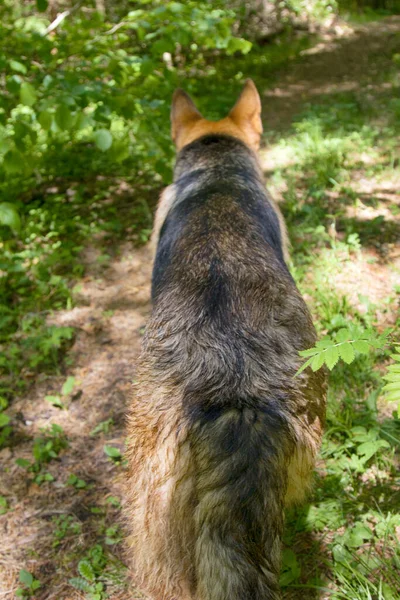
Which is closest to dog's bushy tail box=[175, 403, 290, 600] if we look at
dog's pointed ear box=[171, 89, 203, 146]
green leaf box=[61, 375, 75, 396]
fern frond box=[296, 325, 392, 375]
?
fern frond box=[296, 325, 392, 375]

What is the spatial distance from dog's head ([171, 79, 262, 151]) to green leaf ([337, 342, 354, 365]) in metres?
2.60

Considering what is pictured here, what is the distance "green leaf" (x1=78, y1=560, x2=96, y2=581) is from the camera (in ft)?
7.89

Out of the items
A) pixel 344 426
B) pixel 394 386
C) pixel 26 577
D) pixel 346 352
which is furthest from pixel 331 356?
pixel 26 577

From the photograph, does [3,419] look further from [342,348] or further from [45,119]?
[342,348]

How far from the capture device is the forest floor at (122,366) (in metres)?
2.47

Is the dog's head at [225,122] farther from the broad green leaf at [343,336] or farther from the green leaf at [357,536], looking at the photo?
the green leaf at [357,536]

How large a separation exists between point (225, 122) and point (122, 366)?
2220mm

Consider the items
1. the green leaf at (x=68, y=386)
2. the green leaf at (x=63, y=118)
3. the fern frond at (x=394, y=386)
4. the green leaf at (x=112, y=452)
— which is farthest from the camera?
the green leaf at (x=68, y=386)

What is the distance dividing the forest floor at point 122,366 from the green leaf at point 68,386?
0.03 feet

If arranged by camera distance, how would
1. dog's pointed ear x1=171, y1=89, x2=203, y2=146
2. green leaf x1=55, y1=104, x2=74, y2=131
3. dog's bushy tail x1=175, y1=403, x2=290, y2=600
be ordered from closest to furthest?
dog's bushy tail x1=175, y1=403, x2=290, y2=600 < green leaf x1=55, y1=104, x2=74, y2=131 < dog's pointed ear x1=171, y1=89, x2=203, y2=146

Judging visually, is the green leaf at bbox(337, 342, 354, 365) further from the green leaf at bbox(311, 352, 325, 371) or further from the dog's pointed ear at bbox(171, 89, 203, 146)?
the dog's pointed ear at bbox(171, 89, 203, 146)

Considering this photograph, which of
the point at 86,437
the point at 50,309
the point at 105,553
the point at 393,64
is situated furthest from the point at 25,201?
the point at 393,64

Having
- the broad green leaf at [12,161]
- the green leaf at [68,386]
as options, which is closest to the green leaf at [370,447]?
the green leaf at [68,386]

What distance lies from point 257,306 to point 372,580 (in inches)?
56.7
